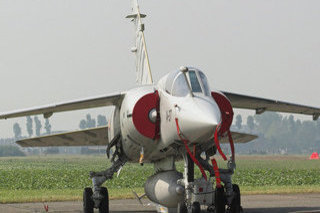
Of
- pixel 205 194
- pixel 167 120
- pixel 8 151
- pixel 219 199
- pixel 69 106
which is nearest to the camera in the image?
pixel 167 120

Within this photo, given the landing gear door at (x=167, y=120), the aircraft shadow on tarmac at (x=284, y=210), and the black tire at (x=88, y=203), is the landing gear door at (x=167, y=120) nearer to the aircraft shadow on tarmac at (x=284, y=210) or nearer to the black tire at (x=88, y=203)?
the black tire at (x=88, y=203)

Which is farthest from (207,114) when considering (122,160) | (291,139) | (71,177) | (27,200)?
(291,139)

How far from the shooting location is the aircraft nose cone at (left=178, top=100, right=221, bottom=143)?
35.8 ft

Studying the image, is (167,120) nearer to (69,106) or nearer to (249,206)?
(69,106)

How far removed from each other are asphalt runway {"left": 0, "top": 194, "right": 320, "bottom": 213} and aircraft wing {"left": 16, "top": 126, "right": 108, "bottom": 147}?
181 cm

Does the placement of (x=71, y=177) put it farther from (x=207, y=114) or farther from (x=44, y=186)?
(x=207, y=114)

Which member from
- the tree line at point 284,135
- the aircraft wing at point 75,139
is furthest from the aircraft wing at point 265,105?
the tree line at point 284,135

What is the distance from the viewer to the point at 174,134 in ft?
38.8

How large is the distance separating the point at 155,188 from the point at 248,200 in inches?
273

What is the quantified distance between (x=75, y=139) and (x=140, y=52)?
3.14 m

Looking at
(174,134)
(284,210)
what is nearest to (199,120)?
(174,134)

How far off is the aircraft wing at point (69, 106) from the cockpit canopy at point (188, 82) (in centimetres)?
260

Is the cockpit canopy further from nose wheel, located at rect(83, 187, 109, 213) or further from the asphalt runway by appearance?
the asphalt runway

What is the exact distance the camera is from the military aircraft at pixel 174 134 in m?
11.4
